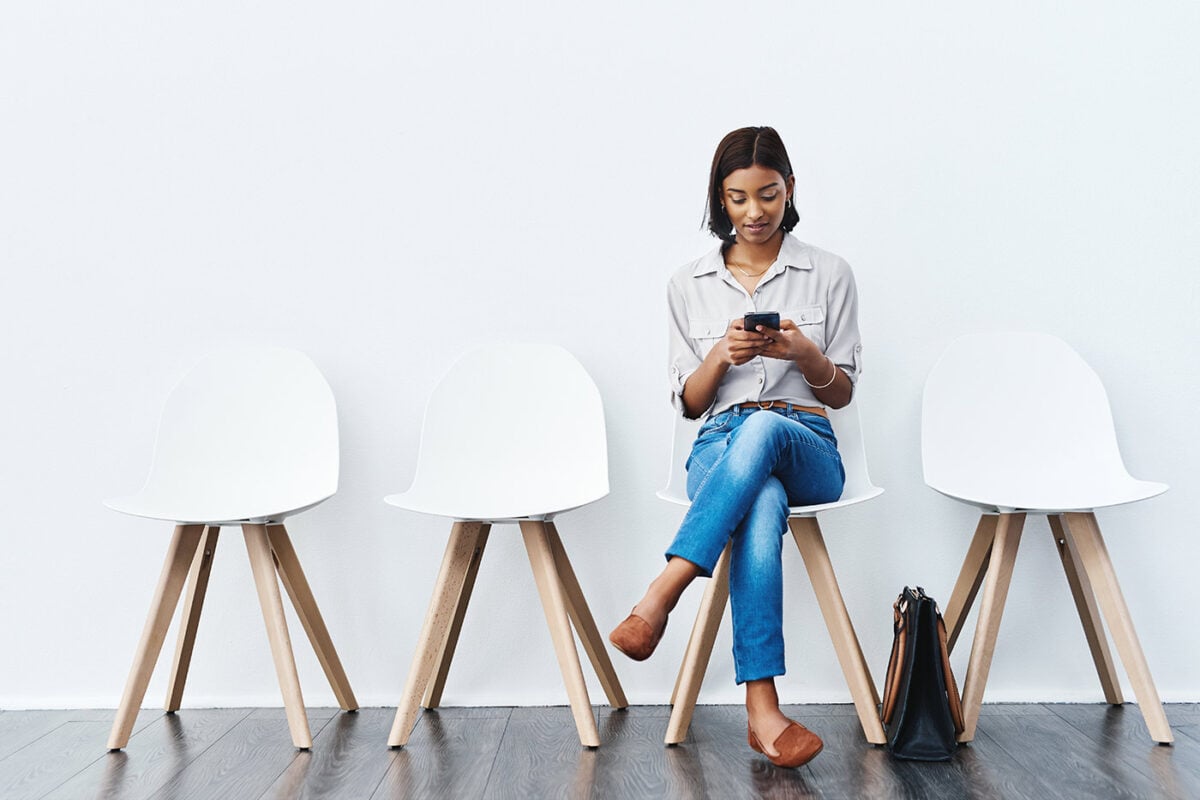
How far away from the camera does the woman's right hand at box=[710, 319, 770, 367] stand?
1.92 meters

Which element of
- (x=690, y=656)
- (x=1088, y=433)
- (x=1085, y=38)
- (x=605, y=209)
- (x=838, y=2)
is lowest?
(x=690, y=656)

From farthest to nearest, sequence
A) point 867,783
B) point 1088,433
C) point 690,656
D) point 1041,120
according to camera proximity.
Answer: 1. point 1041,120
2. point 1088,433
3. point 690,656
4. point 867,783

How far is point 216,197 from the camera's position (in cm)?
255

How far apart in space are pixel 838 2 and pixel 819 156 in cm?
39

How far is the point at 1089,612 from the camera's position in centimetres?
223

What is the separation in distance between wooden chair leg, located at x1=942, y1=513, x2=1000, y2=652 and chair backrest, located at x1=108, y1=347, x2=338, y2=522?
139 cm

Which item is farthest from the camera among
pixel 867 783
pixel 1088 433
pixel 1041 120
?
pixel 1041 120

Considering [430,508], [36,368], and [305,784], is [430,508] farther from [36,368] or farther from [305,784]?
[36,368]

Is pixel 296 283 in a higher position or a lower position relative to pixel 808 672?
higher

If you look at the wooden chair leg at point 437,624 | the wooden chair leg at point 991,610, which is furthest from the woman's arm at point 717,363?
the wooden chair leg at point 991,610

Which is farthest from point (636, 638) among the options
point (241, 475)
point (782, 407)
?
point (241, 475)

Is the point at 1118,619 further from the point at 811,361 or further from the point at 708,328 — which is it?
the point at 708,328

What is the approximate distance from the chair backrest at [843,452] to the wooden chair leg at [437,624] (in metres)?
0.43

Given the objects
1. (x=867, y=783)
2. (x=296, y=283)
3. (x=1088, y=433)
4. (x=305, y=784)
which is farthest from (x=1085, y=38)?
(x=305, y=784)
